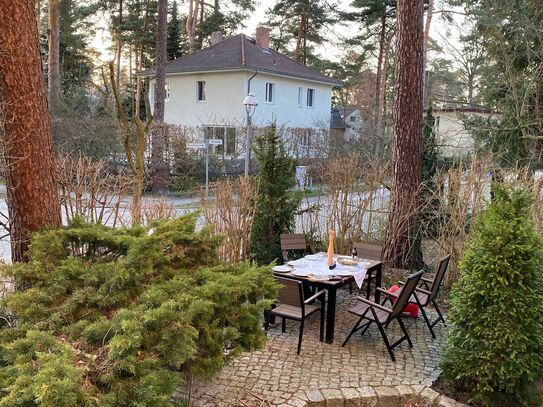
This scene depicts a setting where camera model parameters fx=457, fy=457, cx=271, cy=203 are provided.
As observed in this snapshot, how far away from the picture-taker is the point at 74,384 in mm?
2230

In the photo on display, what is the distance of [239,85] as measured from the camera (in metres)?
23.2

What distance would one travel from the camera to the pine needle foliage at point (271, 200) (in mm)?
7176

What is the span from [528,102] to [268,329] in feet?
28.9

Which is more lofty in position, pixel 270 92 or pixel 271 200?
pixel 270 92

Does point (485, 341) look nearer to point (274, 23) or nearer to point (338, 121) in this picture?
point (274, 23)

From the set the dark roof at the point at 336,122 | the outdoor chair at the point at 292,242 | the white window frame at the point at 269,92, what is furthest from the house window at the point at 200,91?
the outdoor chair at the point at 292,242

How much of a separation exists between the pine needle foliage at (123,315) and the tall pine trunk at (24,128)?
421 mm

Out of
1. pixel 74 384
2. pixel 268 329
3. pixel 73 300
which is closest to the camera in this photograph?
pixel 74 384

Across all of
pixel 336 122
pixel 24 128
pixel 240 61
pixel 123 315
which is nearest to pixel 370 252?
pixel 123 315

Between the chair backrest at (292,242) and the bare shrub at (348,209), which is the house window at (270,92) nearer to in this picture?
the bare shrub at (348,209)

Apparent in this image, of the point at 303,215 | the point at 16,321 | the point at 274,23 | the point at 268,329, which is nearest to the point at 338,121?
the point at 274,23

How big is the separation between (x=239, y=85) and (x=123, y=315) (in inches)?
845

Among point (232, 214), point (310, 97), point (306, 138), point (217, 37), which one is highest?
point (217, 37)

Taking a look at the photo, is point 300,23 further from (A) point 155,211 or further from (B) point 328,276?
(B) point 328,276
